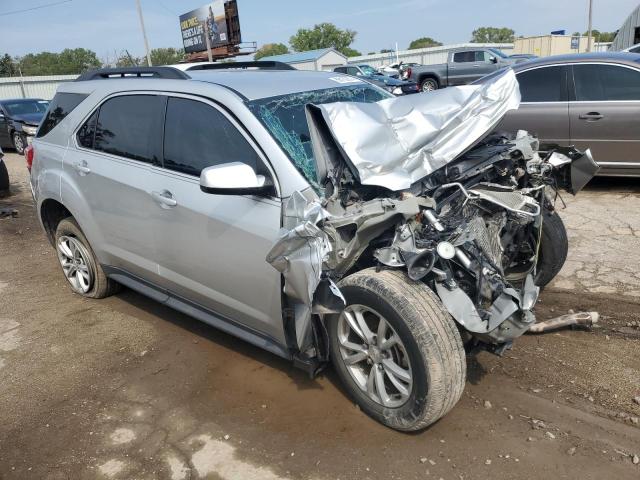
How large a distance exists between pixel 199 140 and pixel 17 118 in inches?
559

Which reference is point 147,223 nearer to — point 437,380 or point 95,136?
point 95,136

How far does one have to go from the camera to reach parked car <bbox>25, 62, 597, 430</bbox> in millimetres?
2682

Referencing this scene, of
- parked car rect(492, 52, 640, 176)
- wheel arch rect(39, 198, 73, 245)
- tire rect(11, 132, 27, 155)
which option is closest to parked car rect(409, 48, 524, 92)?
tire rect(11, 132, 27, 155)

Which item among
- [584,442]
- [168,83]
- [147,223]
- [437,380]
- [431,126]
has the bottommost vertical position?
[584,442]

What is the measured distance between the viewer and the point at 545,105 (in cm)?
691

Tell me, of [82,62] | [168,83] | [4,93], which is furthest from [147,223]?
[82,62]

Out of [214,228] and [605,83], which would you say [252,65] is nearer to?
[214,228]

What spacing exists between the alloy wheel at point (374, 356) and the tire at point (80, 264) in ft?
8.88

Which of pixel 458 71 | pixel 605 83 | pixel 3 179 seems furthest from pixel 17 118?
pixel 458 71

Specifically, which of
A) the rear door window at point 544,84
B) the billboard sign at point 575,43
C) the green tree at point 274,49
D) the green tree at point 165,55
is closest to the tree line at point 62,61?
the green tree at point 165,55

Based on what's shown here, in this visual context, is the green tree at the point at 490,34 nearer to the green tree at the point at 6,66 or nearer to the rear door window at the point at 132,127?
the green tree at the point at 6,66

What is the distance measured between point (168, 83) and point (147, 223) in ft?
3.18

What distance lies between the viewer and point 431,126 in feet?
10.3

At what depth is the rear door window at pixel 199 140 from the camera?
3223 millimetres
